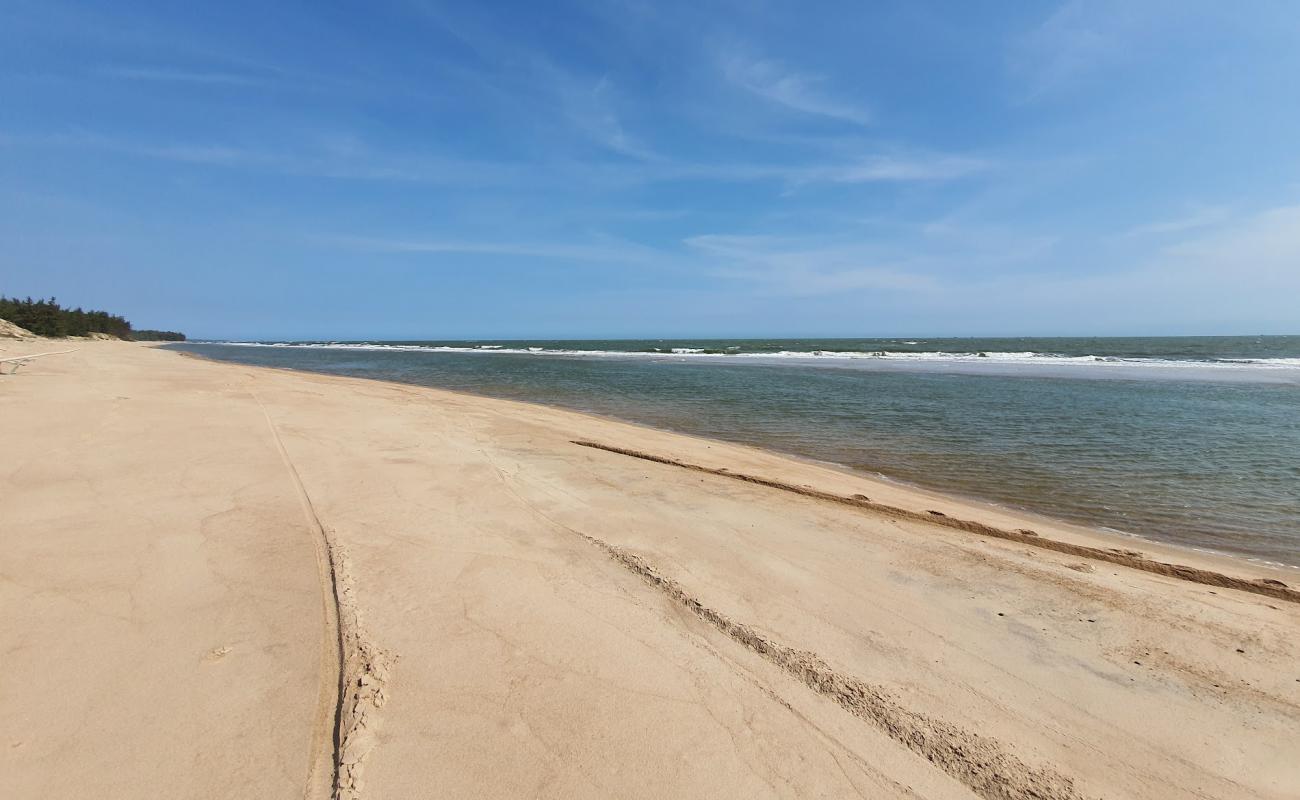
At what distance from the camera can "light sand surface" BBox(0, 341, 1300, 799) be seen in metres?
2.44

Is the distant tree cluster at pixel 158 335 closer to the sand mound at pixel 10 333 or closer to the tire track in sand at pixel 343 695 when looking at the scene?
the sand mound at pixel 10 333

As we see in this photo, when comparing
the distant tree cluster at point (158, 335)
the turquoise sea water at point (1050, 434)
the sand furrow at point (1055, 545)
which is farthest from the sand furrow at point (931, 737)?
the distant tree cluster at point (158, 335)

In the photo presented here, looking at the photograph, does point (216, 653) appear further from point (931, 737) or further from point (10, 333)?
point (10, 333)

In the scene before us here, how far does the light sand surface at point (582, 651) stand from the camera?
8.01 ft

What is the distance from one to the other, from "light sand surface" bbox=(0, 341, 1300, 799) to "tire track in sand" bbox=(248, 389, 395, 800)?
0.05ft

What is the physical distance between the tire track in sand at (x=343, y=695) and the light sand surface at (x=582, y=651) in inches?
0.6

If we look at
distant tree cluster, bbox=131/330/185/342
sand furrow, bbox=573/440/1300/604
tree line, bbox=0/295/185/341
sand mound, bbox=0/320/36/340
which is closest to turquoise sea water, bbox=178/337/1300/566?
sand furrow, bbox=573/440/1300/604

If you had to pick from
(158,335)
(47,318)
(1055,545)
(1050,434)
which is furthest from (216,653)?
(158,335)

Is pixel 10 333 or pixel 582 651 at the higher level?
pixel 10 333

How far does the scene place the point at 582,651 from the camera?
3.31 meters

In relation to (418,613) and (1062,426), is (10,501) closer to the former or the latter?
(418,613)

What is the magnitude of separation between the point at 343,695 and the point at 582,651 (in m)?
1.30

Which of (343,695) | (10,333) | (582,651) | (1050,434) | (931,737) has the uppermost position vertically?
(10,333)

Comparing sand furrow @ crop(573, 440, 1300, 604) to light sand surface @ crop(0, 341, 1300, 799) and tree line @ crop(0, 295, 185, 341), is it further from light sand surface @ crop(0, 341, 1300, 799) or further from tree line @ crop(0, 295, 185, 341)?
tree line @ crop(0, 295, 185, 341)
